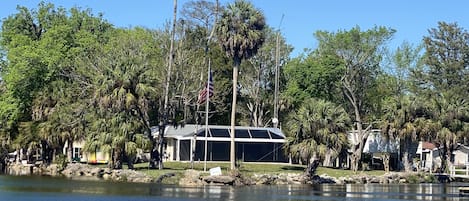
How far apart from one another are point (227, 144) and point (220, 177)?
1990cm

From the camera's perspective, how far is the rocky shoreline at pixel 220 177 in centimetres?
5012

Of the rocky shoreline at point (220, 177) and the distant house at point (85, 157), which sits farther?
the distant house at point (85, 157)

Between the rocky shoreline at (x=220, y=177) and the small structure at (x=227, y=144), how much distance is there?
1184 cm

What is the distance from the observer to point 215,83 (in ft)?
248

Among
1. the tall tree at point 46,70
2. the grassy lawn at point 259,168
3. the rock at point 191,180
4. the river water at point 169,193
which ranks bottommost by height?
the river water at point 169,193

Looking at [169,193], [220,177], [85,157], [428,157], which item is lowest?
[169,193]

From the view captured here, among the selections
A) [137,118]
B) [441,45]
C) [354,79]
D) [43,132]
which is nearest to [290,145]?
[137,118]

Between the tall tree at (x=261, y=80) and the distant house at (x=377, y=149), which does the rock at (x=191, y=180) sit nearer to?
the distant house at (x=377, y=149)

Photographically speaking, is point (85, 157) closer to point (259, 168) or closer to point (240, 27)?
point (259, 168)

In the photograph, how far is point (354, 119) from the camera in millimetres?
83625

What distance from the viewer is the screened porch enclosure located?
6931 cm

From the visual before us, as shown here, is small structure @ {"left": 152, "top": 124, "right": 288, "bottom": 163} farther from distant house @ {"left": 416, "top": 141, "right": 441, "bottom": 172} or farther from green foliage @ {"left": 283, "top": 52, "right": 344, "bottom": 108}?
distant house @ {"left": 416, "top": 141, "right": 441, "bottom": 172}

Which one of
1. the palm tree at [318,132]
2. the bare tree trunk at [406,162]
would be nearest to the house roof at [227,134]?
the bare tree trunk at [406,162]

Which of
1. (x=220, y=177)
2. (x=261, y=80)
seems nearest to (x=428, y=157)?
(x=261, y=80)
